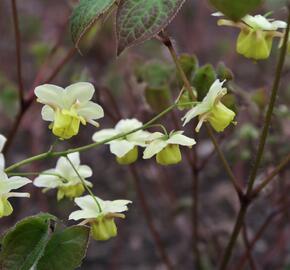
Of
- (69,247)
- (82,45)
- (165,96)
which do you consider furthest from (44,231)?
(82,45)

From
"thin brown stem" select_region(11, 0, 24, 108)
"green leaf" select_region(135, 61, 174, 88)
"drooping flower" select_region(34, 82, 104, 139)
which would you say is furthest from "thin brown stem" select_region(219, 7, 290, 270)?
"thin brown stem" select_region(11, 0, 24, 108)

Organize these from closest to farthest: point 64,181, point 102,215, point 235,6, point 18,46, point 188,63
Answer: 1. point 235,6
2. point 102,215
3. point 64,181
4. point 188,63
5. point 18,46

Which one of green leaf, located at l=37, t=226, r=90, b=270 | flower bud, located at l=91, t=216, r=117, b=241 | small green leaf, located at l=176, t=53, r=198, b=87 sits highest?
small green leaf, located at l=176, t=53, r=198, b=87

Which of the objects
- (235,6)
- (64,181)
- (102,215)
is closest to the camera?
(235,6)

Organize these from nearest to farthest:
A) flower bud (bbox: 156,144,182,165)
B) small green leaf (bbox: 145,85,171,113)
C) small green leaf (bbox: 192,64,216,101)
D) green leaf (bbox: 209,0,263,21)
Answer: green leaf (bbox: 209,0,263,21)
flower bud (bbox: 156,144,182,165)
small green leaf (bbox: 192,64,216,101)
small green leaf (bbox: 145,85,171,113)

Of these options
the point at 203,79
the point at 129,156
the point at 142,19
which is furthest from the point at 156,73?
the point at 142,19

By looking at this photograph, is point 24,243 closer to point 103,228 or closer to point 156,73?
point 103,228

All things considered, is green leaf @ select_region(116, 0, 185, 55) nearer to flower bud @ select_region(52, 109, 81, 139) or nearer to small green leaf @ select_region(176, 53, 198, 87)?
flower bud @ select_region(52, 109, 81, 139)
